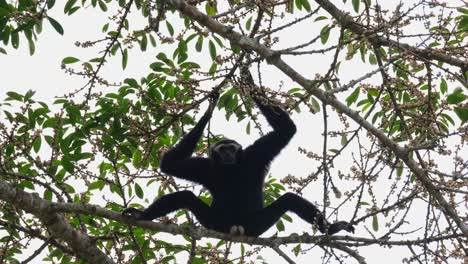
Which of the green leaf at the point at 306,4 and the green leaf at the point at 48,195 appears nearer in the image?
the green leaf at the point at 48,195

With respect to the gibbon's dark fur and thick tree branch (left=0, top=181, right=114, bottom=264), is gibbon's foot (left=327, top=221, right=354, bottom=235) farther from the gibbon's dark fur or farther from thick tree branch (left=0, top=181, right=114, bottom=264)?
thick tree branch (left=0, top=181, right=114, bottom=264)

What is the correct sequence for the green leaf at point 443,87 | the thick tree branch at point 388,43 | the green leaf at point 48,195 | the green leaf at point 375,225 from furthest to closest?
the green leaf at point 375,225 → the green leaf at point 48,195 → the green leaf at point 443,87 → the thick tree branch at point 388,43

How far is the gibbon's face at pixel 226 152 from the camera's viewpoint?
921 centimetres

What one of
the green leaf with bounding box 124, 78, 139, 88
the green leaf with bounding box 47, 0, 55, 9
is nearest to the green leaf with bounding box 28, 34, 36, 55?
the green leaf with bounding box 47, 0, 55, 9

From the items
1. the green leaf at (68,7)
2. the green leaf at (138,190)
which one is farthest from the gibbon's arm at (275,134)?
the green leaf at (68,7)

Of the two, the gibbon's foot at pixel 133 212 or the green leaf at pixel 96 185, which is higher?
the green leaf at pixel 96 185

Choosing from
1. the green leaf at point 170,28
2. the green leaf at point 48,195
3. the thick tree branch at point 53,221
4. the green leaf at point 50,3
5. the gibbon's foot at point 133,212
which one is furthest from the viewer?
the green leaf at point 170,28

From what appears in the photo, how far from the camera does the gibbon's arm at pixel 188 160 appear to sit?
852 cm

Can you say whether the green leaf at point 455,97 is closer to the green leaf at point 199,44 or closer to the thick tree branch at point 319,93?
the thick tree branch at point 319,93

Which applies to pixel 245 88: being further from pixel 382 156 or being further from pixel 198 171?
pixel 198 171

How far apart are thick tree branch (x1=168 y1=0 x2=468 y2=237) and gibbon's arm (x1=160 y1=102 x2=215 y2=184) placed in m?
1.37

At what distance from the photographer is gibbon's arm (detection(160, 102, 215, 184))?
8.52 m

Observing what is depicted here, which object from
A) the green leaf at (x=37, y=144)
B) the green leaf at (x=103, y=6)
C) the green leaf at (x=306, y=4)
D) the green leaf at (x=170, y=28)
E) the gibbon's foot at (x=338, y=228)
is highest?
the green leaf at (x=103, y=6)

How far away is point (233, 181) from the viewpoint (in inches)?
364
